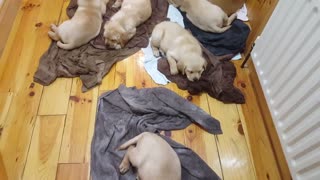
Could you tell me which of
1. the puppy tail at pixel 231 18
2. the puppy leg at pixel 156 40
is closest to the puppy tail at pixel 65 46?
the puppy leg at pixel 156 40

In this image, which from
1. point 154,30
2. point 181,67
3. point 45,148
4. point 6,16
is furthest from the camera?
point 6,16

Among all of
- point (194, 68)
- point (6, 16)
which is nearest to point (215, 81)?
point (194, 68)

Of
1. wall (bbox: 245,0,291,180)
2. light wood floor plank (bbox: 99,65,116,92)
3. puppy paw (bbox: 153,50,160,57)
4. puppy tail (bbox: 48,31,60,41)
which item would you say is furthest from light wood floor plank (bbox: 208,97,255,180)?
puppy tail (bbox: 48,31,60,41)

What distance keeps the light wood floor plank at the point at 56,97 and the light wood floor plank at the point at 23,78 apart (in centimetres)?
4

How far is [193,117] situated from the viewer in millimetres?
1613

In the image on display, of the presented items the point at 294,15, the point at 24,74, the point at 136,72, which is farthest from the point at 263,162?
the point at 24,74

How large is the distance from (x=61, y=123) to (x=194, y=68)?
744 millimetres

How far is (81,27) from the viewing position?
5.92 feet

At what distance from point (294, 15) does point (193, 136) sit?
28.3 inches

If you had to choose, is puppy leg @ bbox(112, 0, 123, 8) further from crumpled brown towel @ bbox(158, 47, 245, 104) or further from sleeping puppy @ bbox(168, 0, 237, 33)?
crumpled brown towel @ bbox(158, 47, 245, 104)

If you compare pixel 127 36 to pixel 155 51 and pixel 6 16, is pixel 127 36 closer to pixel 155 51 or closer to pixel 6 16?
pixel 155 51

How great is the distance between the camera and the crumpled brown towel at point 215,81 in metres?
1.73

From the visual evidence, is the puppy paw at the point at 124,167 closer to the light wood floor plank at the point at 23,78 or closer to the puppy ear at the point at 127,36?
the light wood floor plank at the point at 23,78

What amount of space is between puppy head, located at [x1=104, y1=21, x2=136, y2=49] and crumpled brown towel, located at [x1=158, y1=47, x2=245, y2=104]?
26 centimetres
